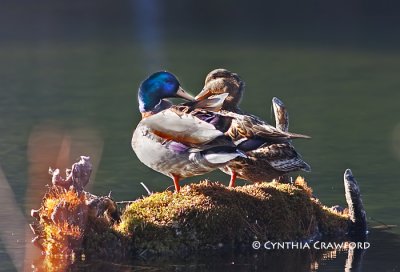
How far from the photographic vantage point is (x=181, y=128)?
9.96 metres

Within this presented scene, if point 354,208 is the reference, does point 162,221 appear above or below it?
below

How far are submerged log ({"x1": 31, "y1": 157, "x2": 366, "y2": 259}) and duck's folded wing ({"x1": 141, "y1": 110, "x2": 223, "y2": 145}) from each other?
58cm

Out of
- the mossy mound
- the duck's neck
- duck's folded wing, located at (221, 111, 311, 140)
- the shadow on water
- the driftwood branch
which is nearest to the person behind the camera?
the shadow on water

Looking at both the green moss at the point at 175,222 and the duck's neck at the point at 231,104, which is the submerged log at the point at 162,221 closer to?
the green moss at the point at 175,222

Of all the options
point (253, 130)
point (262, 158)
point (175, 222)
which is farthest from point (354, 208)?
point (175, 222)

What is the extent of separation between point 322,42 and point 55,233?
68.6ft

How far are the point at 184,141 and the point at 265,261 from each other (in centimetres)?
118

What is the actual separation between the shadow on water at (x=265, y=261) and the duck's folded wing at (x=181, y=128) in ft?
3.18

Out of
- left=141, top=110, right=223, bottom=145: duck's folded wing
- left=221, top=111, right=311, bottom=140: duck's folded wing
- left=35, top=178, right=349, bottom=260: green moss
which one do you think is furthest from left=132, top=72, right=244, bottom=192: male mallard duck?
left=35, top=178, right=349, bottom=260: green moss

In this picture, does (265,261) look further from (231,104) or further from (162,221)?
(231,104)

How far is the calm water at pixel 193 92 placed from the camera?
35.8 ft

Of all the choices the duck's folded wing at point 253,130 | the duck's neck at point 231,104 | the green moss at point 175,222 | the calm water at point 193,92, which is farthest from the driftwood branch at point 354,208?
the duck's neck at point 231,104

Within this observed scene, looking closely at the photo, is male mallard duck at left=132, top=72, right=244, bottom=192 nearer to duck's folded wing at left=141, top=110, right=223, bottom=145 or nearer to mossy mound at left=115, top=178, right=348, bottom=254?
duck's folded wing at left=141, top=110, right=223, bottom=145

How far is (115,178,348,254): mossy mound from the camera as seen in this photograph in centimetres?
1002
